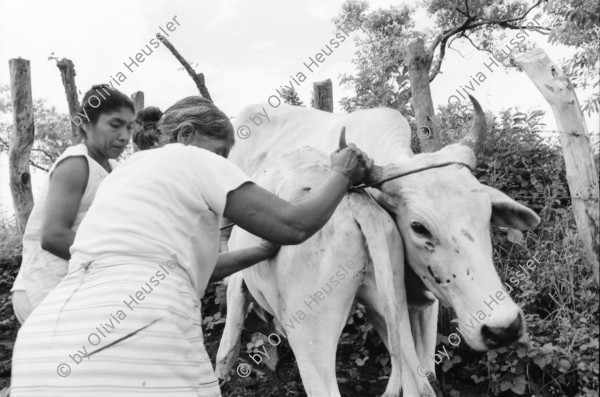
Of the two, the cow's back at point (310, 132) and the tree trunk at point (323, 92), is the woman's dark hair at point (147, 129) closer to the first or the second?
the cow's back at point (310, 132)

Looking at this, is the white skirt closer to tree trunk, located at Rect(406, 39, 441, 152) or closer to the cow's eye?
the cow's eye

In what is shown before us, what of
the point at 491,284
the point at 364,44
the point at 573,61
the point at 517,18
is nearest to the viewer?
the point at 491,284

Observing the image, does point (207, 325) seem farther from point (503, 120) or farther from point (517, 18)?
point (517, 18)

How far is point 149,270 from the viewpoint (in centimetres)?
172

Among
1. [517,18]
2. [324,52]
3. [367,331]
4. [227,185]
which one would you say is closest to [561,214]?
[367,331]

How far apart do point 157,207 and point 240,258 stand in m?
0.87

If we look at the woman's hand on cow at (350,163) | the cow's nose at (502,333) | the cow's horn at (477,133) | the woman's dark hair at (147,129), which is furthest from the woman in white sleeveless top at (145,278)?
the cow's horn at (477,133)

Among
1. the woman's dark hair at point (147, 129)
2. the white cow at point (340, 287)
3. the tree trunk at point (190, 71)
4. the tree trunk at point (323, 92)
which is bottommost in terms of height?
the white cow at point (340, 287)

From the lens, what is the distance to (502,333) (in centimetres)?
215

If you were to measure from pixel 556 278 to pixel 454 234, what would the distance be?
2438mm

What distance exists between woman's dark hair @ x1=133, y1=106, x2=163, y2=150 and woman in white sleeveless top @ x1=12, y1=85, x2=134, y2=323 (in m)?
0.14

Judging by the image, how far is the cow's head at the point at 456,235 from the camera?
219 centimetres

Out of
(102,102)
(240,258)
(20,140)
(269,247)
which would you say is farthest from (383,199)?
(20,140)

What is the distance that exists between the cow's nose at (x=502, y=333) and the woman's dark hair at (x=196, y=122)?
122cm
